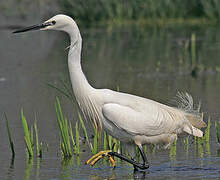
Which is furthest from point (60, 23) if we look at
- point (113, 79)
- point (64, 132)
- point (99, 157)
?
point (113, 79)

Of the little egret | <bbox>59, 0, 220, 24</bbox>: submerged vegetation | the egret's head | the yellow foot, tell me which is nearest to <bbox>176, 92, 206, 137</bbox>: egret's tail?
the little egret

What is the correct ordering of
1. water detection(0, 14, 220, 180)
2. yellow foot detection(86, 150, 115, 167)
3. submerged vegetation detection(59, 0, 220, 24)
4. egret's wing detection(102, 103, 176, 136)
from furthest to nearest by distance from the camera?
submerged vegetation detection(59, 0, 220, 24)
water detection(0, 14, 220, 180)
yellow foot detection(86, 150, 115, 167)
egret's wing detection(102, 103, 176, 136)

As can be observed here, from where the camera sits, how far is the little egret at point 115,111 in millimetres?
7207

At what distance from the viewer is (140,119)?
7.27m

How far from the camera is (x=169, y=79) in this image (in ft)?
44.3

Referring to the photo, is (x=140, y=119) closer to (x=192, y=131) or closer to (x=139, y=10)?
(x=192, y=131)

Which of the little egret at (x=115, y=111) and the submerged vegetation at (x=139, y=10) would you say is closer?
the little egret at (x=115, y=111)

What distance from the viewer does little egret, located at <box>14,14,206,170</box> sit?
23.6ft

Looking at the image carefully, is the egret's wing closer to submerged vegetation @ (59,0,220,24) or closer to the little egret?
the little egret

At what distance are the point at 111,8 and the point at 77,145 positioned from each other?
50.3 ft

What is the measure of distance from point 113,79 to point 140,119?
642 centimetres

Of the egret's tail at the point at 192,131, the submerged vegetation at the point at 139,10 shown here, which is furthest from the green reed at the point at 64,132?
the submerged vegetation at the point at 139,10

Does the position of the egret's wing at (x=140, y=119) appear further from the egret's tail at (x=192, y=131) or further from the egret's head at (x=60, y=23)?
the egret's head at (x=60, y=23)

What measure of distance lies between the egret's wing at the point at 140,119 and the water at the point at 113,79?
46 centimetres
